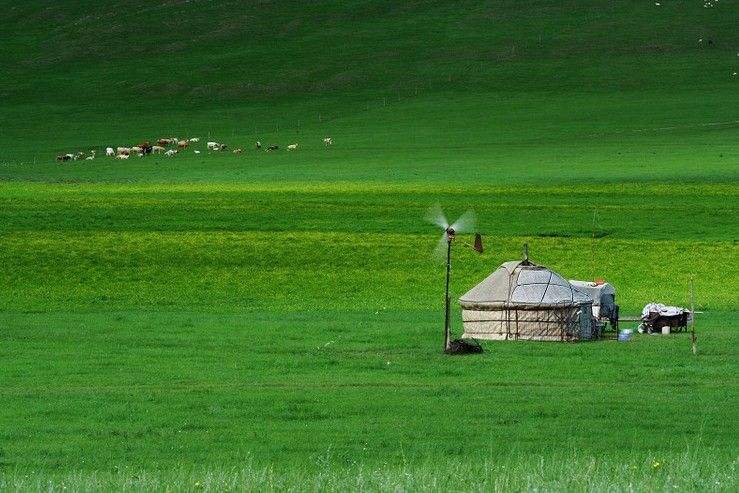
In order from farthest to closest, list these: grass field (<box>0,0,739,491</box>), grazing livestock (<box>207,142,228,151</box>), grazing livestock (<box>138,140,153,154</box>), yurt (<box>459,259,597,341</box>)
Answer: grazing livestock (<box>138,140,153,154</box>)
grazing livestock (<box>207,142,228,151</box>)
yurt (<box>459,259,597,341</box>)
grass field (<box>0,0,739,491</box>)

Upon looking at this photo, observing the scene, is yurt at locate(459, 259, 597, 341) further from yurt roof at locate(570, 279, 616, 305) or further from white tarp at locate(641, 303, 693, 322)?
white tarp at locate(641, 303, 693, 322)

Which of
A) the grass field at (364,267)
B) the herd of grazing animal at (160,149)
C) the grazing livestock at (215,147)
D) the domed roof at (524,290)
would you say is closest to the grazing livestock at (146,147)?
the herd of grazing animal at (160,149)

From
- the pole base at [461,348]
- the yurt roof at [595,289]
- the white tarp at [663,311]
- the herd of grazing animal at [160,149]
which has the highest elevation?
the herd of grazing animal at [160,149]

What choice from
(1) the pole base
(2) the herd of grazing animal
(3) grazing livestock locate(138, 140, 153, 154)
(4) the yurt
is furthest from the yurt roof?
(3) grazing livestock locate(138, 140, 153, 154)

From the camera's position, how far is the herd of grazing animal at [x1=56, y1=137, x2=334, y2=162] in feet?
317

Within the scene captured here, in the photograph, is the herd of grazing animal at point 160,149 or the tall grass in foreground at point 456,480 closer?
the tall grass in foreground at point 456,480

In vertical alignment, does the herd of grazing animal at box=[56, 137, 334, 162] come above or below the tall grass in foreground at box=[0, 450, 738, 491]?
above

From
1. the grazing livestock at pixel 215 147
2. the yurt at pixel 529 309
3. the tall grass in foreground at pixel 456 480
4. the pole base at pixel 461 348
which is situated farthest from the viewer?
the grazing livestock at pixel 215 147

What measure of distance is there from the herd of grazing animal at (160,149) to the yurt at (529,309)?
62667 millimetres

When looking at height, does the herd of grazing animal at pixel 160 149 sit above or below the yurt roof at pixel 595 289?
above

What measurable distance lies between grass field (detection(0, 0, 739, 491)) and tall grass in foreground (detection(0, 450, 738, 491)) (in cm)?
7

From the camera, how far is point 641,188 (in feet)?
210

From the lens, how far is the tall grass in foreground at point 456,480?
1291cm

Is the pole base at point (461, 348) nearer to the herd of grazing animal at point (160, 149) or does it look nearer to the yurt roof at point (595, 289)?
the yurt roof at point (595, 289)
